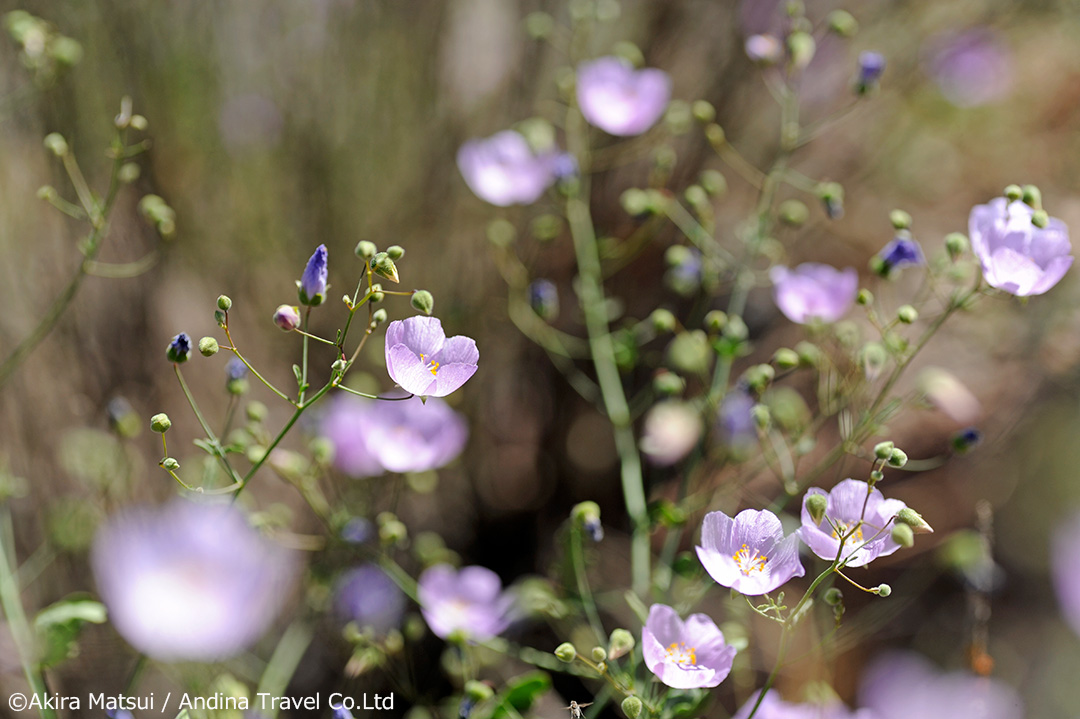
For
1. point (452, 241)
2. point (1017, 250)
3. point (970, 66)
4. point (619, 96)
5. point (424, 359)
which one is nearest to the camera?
point (424, 359)

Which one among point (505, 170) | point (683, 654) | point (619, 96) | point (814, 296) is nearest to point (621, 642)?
point (683, 654)

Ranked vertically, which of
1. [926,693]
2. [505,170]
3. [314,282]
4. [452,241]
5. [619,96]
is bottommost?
[926,693]

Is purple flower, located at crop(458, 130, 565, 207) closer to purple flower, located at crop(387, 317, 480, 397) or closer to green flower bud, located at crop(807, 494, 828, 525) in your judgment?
purple flower, located at crop(387, 317, 480, 397)

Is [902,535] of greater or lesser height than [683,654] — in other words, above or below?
above

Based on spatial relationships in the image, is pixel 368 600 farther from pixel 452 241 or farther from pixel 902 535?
pixel 452 241

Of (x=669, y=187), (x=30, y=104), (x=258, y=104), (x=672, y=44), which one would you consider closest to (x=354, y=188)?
(x=258, y=104)

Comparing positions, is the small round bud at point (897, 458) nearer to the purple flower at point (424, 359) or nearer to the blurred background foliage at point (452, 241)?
the purple flower at point (424, 359)

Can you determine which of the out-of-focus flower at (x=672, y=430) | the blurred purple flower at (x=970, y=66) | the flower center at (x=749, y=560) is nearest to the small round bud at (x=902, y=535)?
the flower center at (x=749, y=560)
